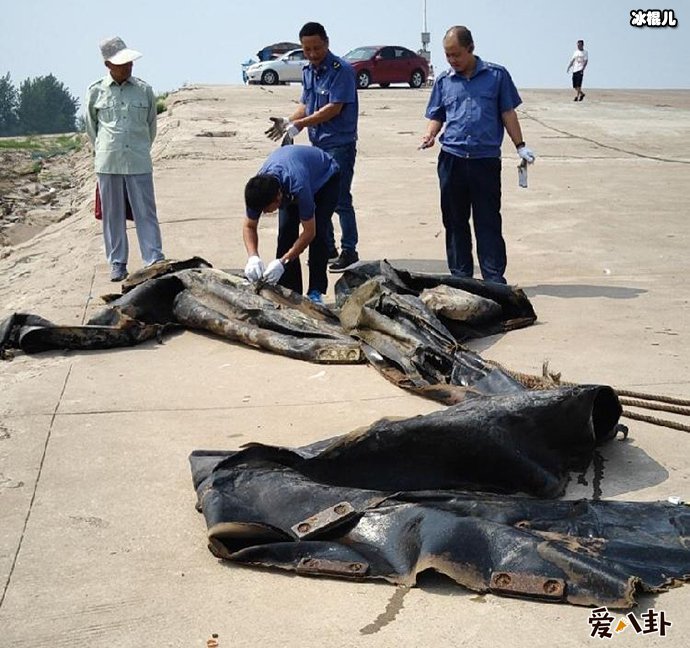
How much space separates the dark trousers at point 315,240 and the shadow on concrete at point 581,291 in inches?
61.9

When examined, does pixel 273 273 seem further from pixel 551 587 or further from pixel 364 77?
pixel 364 77

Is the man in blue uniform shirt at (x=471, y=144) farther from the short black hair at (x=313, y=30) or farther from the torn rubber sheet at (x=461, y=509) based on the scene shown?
the torn rubber sheet at (x=461, y=509)

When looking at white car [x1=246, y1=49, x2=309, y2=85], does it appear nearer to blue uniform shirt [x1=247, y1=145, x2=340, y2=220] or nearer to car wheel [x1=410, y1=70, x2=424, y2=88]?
car wheel [x1=410, y1=70, x2=424, y2=88]

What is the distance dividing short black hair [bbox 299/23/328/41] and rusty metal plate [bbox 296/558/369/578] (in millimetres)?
5650

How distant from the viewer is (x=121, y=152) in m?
8.30

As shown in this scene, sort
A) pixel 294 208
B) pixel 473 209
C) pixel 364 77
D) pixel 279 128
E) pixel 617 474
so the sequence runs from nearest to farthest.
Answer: pixel 617 474, pixel 294 208, pixel 473 209, pixel 279 128, pixel 364 77

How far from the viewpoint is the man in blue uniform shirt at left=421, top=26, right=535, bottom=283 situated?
7.67m

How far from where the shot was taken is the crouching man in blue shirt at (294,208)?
22.4 feet

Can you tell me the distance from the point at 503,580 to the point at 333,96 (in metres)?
5.71

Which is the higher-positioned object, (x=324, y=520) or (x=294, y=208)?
(x=294, y=208)

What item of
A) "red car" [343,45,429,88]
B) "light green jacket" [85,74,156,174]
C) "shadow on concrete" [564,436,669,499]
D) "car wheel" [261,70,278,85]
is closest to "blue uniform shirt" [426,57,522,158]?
"light green jacket" [85,74,156,174]

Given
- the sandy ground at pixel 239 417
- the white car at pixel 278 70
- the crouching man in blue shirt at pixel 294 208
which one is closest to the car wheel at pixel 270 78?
the white car at pixel 278 70

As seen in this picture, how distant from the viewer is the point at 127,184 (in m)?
8.43

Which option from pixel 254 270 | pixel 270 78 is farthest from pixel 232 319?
pixel 270 78
